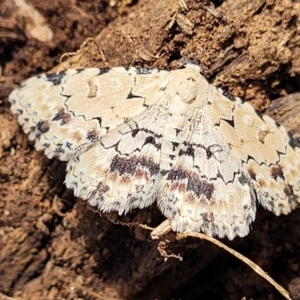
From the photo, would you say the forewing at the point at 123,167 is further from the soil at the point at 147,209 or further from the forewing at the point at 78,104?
the soil at the point at 147,209

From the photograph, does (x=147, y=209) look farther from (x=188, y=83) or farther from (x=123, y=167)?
(x=188, y=83)

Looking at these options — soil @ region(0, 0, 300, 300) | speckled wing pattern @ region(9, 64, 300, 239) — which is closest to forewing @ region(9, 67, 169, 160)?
speckled wing pattern @ region(9, 64, 300, 239)

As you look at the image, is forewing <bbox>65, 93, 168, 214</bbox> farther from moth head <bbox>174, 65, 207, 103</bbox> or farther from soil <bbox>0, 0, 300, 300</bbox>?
soil <bbox>0, 0, 300, 300</bbox>

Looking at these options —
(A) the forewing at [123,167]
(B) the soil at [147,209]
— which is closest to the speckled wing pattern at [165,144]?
(A) the forewing at [123,167]

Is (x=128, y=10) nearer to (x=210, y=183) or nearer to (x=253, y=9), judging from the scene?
(x=253, y=9)

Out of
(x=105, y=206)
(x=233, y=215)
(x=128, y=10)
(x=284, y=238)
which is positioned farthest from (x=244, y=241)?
(x=128, y=10)

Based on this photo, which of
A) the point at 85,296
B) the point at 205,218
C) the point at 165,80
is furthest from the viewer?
the point at 85,296
